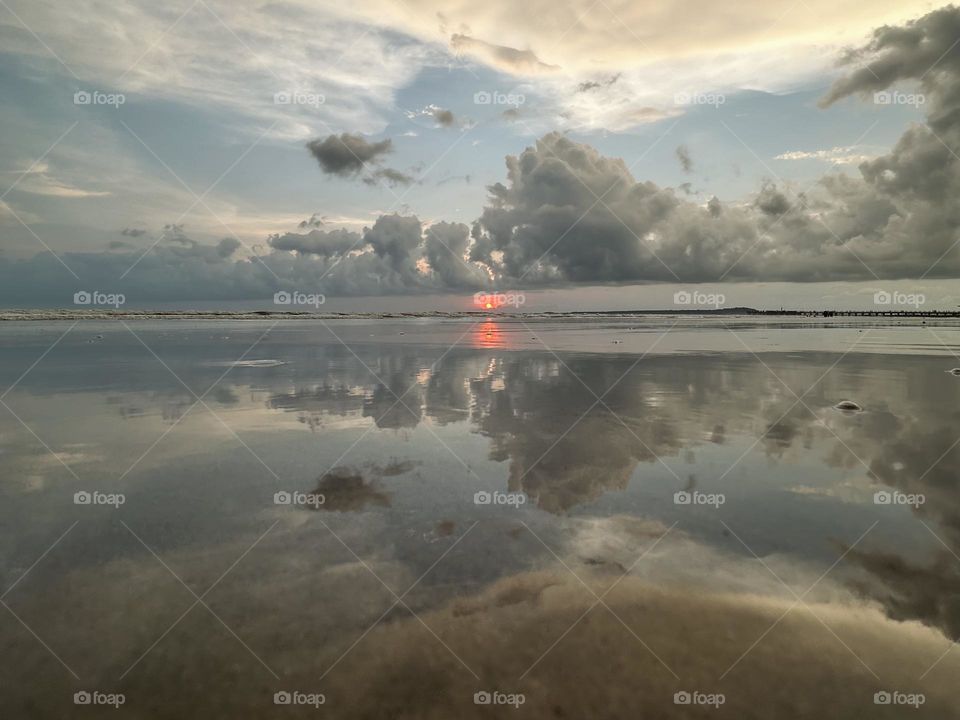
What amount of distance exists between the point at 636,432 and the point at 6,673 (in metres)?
12.1

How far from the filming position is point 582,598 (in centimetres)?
602

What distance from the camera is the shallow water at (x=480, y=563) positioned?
188 inches

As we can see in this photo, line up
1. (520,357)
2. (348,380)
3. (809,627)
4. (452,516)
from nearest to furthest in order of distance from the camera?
(809,627), (452,516), (348,380), (520,357)

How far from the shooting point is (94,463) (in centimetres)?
1081

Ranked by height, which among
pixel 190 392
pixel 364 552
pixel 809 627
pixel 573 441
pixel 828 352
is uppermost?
pixel 828 352

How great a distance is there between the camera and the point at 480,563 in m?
6.77

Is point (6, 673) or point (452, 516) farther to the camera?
point (452, 516)

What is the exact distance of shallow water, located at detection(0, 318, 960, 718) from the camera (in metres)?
4.77

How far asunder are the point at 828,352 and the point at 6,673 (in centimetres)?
4429

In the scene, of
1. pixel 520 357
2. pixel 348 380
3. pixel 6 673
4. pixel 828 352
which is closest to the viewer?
pixel 6 673

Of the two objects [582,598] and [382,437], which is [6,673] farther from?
[382,437]

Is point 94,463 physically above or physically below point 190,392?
below

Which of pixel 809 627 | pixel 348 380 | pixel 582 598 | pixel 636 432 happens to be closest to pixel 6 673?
pixel 582 598

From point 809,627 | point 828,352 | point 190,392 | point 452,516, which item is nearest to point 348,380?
point 190,392
